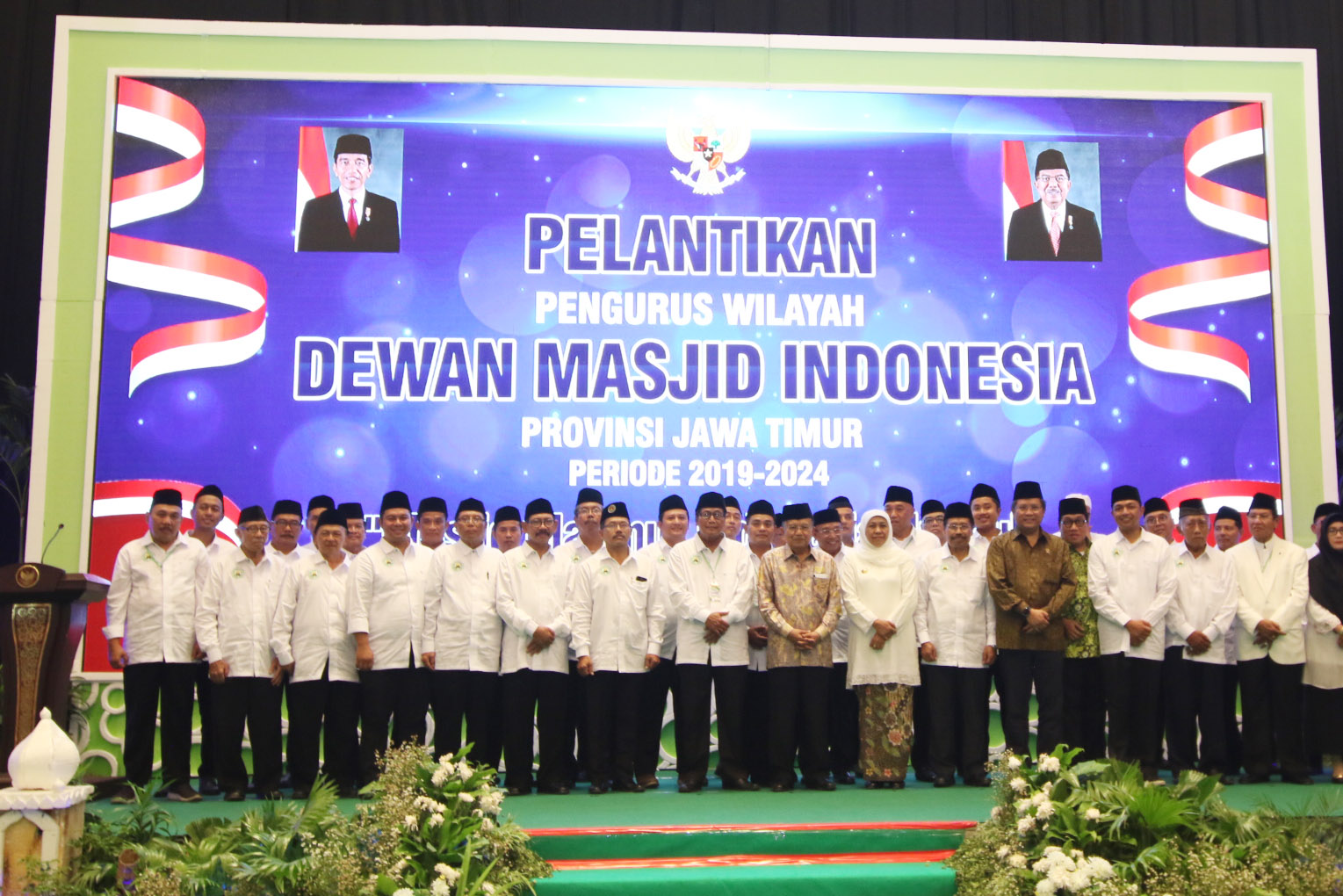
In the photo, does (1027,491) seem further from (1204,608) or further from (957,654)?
(1204,608)

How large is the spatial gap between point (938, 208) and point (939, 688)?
303 cm

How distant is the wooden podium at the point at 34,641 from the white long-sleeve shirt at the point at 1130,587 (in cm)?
439

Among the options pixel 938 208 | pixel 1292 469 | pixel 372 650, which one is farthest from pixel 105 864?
pixel 1292 469

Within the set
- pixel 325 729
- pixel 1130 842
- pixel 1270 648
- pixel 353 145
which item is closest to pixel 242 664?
pixel 325 729

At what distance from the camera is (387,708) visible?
228 inches

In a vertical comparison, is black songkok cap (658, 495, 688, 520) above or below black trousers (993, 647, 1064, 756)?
above

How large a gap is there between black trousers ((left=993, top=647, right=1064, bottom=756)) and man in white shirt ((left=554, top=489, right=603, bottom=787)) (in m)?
1.95

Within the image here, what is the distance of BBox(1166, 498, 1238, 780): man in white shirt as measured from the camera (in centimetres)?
613

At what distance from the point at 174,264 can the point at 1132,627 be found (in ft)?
17.8

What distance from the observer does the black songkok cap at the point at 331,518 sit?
607cm

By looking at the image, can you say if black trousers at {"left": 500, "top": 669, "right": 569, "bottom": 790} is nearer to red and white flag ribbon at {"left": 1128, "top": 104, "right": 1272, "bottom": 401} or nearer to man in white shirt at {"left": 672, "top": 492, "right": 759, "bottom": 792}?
man in white shirt at {"left": 672, "top": 492, "right": 759, "bottom": 792}

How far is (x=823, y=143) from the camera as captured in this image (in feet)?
24.7

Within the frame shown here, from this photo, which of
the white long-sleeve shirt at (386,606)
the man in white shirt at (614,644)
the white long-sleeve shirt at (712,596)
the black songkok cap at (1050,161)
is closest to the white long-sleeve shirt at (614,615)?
the man in white shirt at (614,644)

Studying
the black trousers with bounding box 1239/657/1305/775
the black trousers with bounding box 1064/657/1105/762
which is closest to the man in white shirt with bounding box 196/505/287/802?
the black trousers with bounding box 1064/657/1105/762
